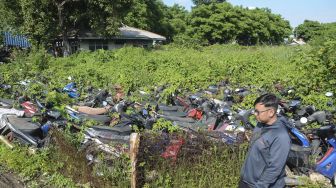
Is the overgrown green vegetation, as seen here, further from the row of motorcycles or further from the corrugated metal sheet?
the corrugated metal sheet

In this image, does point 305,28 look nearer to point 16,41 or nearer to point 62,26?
point 16,41

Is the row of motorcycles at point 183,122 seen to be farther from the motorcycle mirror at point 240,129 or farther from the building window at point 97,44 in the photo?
the building window at point 97,44

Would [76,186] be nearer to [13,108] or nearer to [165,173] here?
[165,173]

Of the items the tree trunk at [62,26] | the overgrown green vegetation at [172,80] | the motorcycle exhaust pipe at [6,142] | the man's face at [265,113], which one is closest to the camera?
the man's face at [265,113]

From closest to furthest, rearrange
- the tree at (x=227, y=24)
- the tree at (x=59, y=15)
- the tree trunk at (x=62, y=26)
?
1. the tree at (x=59, y=15)
2. the tree trunk at (x=62, y=26)
3. the tree at (x=227, y=24)

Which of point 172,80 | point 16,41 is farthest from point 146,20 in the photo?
point 172,80

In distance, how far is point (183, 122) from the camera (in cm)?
796

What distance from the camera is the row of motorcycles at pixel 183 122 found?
6332 mm

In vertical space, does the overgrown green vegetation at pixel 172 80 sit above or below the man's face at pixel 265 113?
below

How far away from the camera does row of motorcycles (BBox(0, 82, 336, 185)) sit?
6.33m

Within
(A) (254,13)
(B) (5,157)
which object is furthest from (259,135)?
(A) (254,13)

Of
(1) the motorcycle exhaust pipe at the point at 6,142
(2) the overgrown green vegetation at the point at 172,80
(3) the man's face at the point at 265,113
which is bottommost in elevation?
(1) the motorcycle exhaust pipe at the point at 6,142

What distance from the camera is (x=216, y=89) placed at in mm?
12172

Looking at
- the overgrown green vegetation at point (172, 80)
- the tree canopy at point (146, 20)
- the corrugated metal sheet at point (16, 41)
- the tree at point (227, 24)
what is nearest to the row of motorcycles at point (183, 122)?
the overgrown green vegetation at point (172, 80)
